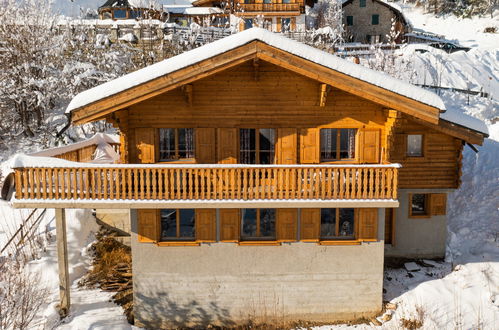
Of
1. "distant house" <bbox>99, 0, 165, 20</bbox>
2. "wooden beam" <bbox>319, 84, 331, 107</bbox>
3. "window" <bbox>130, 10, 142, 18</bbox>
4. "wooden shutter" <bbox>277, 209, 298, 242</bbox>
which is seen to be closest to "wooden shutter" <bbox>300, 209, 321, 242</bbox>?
"wooden shutter" <bbox>277, 209, 298, 242</bbox>

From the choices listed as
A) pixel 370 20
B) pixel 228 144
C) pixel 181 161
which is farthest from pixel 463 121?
pixel 370 20

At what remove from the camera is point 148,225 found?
13.2 metres

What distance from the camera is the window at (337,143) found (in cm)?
1355

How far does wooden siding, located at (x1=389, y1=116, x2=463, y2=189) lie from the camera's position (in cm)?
1546

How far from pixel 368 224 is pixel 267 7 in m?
32.8

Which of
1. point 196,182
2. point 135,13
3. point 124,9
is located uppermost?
point 124,9

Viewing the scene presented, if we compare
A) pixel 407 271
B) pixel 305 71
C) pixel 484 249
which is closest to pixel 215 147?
pixel 305 71

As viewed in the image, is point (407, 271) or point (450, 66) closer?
point (407, 271)

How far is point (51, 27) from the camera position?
31.2m

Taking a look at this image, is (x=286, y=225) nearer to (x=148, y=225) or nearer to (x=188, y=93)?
(x=148, y=225)

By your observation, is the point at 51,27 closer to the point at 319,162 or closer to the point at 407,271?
the point at 319,162

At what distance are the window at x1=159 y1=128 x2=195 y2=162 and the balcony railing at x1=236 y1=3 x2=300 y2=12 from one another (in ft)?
100

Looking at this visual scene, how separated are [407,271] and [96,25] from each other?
102 ft

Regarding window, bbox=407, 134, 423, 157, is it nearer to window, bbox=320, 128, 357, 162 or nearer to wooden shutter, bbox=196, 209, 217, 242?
window, bbox=320, 128, 357, 162
